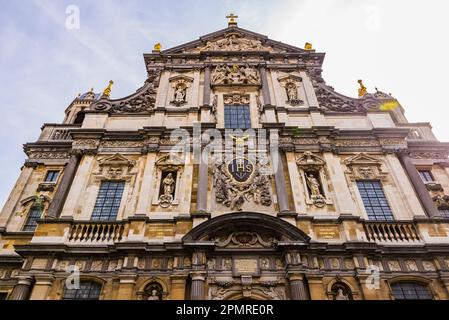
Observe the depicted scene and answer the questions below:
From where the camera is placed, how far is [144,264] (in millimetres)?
11789

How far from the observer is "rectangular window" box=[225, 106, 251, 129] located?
1666cm

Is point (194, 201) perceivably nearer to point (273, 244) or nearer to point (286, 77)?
point (273, 244)

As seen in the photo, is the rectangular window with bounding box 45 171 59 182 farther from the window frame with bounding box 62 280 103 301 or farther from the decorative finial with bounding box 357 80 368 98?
the decorative finial with bounding box 357 80 368 98

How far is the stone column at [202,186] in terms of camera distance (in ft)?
43.4

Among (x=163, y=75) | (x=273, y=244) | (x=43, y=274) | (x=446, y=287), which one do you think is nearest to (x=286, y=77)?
(x=163, y=75)

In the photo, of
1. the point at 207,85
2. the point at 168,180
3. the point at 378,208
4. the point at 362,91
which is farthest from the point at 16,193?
the point at 362,91

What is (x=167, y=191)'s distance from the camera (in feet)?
46.1

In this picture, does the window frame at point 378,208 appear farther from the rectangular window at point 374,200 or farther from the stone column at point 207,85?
the stone column at point 207,85

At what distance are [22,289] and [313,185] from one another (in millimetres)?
11716

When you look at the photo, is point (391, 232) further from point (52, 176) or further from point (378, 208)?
point (52, 176)

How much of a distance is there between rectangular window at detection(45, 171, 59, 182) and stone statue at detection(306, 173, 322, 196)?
1219 centimetres

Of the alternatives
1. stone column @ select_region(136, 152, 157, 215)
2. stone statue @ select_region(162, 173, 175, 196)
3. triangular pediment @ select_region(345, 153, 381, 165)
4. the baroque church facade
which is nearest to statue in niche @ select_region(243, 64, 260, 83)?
the baroque church facade

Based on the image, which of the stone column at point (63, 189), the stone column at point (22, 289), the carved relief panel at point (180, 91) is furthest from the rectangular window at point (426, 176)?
the stone column at point (22, 289)

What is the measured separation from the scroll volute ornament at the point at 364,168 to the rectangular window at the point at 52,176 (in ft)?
46.2
